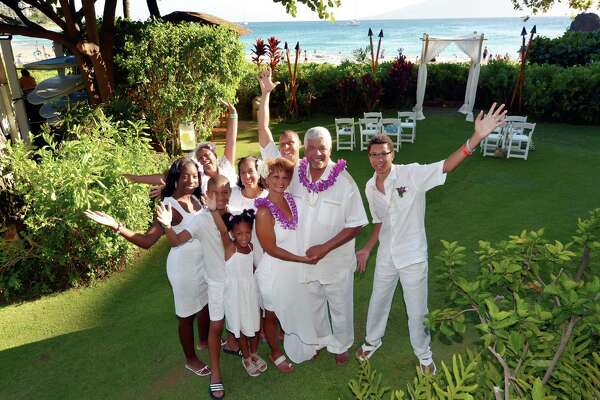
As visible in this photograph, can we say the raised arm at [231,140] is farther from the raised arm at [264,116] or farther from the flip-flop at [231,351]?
the flip-flop at [231,351]

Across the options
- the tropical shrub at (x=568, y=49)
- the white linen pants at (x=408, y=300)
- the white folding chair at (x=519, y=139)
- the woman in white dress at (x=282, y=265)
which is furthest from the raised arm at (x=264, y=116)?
the tropical shrub at (x=568, y=49)

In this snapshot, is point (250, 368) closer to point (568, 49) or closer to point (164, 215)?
point (164, 215)

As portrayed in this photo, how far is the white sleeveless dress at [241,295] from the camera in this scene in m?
4.04

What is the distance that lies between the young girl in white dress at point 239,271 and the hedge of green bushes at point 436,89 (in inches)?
450

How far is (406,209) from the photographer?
13.2ft

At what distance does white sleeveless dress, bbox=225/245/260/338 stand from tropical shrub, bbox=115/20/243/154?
7728mm

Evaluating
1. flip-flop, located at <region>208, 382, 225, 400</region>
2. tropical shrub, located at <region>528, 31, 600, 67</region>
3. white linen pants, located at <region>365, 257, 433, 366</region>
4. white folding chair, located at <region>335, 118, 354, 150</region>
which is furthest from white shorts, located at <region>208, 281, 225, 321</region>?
tropical shrub, located at <region>528, 31, 600, 67</region>

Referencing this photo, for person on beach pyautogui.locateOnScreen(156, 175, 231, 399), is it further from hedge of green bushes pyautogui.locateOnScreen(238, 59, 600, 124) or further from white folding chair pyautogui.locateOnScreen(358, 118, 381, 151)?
hedge of green bushes pyautogui.locateOnScreen(238, 59, 600, 124)

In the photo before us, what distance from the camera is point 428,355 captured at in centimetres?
443

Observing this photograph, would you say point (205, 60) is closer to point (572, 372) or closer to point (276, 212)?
point (276, 212)

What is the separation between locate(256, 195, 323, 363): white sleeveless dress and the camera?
3988mm

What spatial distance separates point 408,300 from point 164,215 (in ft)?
7.63

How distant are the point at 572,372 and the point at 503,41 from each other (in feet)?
395

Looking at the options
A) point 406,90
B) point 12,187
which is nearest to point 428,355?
point 12,187
